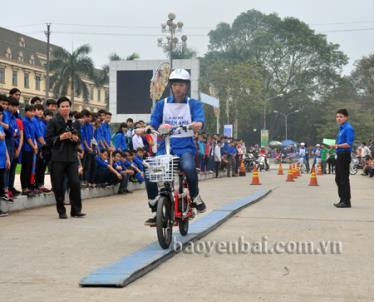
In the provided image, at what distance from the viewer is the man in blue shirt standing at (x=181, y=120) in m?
7.10

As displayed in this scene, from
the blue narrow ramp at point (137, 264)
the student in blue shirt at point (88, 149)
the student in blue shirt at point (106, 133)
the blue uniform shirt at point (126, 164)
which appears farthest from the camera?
the blue uniform shirt at point (126, 164)

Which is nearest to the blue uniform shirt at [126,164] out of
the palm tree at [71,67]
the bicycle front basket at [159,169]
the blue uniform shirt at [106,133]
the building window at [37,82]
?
the blue uniform shirt at [106,133]

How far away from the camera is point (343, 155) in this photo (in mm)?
11938

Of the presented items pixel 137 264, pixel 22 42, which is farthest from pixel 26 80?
pixel 137 264

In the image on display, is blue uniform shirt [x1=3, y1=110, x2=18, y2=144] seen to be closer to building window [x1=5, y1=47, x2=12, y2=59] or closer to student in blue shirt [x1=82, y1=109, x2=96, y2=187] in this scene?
student in blue shirt [x1=82, y1=109, x2=96, y2=187]

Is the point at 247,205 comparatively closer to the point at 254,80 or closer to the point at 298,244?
the point at 298,244

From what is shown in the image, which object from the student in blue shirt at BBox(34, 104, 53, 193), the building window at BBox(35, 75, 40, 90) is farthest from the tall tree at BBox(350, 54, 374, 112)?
the student in blue shirt at BBox(34, 104, 53, 193)

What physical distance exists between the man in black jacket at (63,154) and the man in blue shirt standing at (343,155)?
4916mm

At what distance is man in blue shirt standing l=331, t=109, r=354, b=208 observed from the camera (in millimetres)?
11922

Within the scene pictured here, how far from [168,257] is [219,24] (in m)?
93.7

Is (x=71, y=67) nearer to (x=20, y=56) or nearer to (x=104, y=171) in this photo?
(x=20, y=56)

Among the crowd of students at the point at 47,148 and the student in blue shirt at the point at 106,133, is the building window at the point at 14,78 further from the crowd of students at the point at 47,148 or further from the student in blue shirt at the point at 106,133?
the student in blue shirt at the point at 106,133

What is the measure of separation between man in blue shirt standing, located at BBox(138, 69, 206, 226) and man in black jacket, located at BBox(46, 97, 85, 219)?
2.76 meters

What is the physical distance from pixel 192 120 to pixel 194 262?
1907 millimetres
